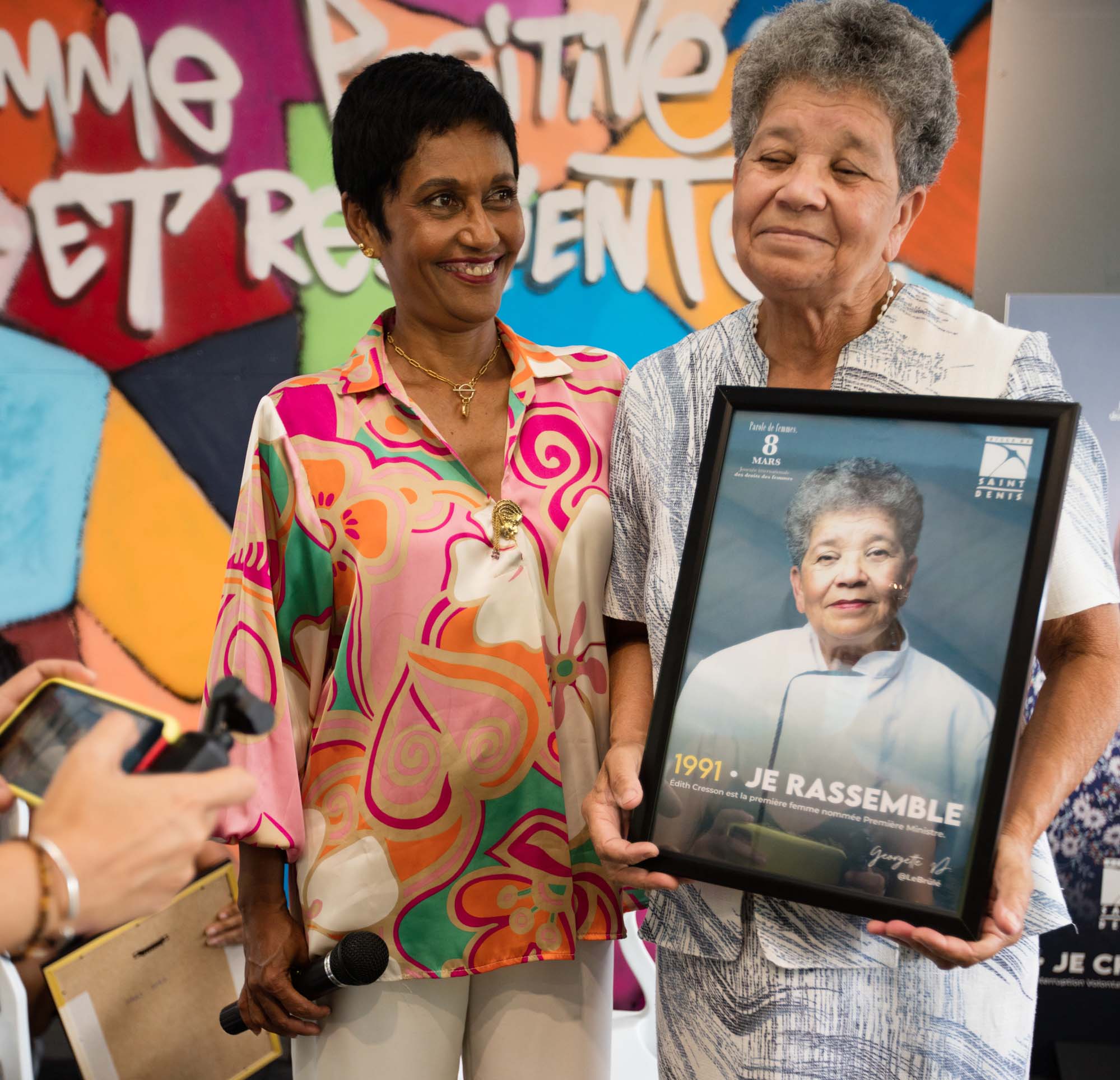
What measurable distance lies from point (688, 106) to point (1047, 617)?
205 centimetres

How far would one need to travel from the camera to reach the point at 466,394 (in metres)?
1.68

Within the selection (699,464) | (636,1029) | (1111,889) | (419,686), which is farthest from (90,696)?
(1111,889)

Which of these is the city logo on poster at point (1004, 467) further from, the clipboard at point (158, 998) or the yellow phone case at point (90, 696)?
the clipboard at point (158, 998)

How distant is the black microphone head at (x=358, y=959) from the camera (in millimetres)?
1388

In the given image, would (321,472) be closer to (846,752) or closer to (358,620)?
(358,620)

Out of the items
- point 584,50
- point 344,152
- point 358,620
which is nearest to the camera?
point 358,620

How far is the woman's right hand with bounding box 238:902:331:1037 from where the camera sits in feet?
4.84

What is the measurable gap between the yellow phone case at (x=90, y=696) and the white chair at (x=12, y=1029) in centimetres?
76

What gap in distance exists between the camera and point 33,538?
2934mm

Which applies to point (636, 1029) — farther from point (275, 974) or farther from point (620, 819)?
point (620, 819)

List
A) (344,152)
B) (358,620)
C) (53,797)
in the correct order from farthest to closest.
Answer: (344,152) < (358,620) < (53,797)

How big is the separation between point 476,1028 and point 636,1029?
4.26ft

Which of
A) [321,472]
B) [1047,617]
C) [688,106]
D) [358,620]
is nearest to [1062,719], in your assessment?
[1047,617]

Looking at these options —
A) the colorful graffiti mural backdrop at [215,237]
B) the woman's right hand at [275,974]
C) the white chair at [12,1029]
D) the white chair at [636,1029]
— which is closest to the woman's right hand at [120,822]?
the woman's right hand at [275,974]
